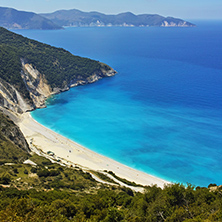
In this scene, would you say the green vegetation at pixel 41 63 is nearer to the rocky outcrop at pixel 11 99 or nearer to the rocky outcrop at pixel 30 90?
the rocky outcrop at pixel 30 90

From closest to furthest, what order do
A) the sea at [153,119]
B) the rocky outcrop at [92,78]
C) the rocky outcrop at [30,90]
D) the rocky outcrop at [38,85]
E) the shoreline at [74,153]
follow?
the shoreline at [74,153]
the sea at [153,119]
the rocky outcrop at [30,90]
the rocky outcrop at [38,85]
the rocky outcrop at [92,78]

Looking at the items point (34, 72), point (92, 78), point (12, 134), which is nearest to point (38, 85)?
point (34, 72)

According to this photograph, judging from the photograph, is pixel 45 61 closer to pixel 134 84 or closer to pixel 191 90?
pixel 134 84

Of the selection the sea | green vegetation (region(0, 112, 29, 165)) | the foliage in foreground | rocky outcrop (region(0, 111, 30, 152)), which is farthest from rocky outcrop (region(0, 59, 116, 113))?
the foliage in foreground

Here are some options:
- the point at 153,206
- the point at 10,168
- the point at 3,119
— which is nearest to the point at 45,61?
the point at 3,119

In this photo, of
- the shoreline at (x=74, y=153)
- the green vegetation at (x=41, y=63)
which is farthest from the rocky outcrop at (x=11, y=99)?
the shoreline at (x=74, y=153)

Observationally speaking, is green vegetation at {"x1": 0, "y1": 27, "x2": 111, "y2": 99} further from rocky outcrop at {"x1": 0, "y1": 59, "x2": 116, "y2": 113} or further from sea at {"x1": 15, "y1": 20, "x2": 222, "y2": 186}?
sea at {"x1": 15, "y1": 20, "x2": 222, "y2": 186}
